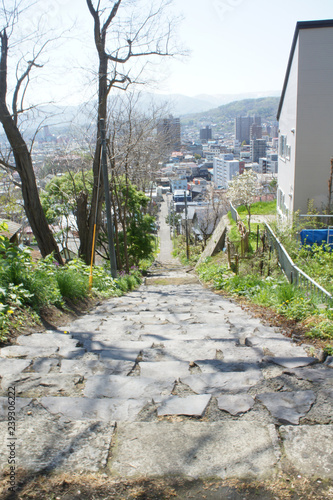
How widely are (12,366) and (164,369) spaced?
1334mm

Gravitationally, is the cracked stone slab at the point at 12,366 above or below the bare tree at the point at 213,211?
above

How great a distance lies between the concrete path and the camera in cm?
221

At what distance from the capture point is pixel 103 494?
1.98m

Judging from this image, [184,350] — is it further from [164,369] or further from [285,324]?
[285,324]

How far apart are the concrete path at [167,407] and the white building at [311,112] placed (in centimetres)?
1177

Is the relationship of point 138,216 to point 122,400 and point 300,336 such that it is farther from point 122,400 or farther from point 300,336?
point 122,400

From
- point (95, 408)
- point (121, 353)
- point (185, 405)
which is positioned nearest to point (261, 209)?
point (121, 353)

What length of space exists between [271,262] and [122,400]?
323 inches

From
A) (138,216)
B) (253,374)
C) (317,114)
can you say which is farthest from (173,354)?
(138,216)

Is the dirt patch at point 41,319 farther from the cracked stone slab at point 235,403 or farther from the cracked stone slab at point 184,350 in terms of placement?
the cracked stone slab at point 235,403

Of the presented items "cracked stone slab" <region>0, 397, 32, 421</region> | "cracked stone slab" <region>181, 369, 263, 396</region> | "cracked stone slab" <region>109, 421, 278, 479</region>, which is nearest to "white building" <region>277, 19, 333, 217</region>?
"cracked stone slab" <region>181, 369, 263, 396</region>

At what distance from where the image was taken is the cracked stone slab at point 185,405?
2723mm

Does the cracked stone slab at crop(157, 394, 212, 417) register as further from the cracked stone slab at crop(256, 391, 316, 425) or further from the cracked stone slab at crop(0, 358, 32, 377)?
the cracked stone slab at crop(0, 358, 32, 377)

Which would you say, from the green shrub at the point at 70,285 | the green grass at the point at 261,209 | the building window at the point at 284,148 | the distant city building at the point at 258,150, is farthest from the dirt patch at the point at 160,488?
the distant city building at the point at 258,150
